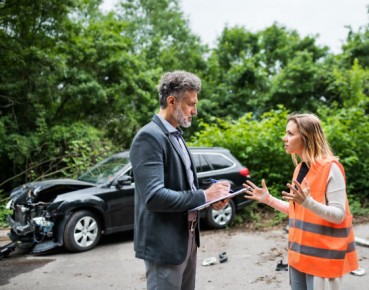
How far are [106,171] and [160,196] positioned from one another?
5.69 meters

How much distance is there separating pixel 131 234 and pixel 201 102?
525 inches

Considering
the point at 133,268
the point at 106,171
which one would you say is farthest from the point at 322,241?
the point at 106,171

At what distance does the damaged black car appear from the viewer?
21.3 feet

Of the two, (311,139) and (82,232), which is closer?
(311,139)

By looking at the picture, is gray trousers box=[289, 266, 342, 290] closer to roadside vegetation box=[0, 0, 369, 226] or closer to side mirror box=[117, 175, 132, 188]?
side mirror box=[117, 175, 132, 188]

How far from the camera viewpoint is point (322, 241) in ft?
8.00

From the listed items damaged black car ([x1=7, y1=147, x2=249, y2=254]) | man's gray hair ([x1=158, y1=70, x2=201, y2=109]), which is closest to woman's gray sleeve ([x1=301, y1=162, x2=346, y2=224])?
man's gray hair ([x1=158, y1=70, x2=201, y2=109])

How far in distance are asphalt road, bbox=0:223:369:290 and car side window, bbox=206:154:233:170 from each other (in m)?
1.62

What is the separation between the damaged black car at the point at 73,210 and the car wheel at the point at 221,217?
4.72ft

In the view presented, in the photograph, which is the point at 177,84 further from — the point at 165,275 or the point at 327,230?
the point at 327,230

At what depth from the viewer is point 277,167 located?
10109 mm

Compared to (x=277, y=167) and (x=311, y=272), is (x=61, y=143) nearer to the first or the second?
(x=277, y=167)

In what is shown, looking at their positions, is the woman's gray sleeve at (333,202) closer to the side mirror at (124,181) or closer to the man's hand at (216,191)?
the man's hand at (216,191)

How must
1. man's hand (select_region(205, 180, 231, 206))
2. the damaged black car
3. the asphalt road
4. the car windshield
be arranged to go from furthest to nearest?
the car windshield < the damaged black car < the asphalt road < man's hand (select_region(205, 180, 231, 206))
